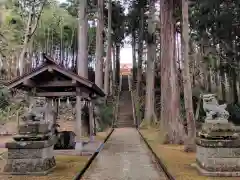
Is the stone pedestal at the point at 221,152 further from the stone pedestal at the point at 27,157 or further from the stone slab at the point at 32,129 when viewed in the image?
the stone slab at the point at 32,129

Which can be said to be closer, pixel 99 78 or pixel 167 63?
pixel 167 63

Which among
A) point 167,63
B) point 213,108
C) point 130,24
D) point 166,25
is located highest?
point 130,24

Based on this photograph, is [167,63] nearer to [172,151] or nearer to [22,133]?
[172,151]

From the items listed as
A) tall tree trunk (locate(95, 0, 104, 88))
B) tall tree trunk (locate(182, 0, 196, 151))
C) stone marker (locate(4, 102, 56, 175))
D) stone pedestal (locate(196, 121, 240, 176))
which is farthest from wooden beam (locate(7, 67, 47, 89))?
tall tree trunk (locate(95, 0, 104, 88))

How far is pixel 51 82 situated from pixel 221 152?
7.32 meters

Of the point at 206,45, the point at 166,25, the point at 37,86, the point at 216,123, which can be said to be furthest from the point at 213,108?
the point at 206,45

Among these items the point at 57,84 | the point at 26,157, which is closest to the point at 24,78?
the point at 57,84

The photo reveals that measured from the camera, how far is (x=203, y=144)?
8492mm

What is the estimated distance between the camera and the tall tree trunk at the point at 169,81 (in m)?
16.0

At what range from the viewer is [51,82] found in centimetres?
1306

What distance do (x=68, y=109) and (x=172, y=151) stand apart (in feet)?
58.6

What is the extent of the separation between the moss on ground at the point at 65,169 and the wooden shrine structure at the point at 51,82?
5.65 ft

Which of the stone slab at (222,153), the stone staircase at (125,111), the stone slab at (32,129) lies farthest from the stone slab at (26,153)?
the stone staircase at (125,111)

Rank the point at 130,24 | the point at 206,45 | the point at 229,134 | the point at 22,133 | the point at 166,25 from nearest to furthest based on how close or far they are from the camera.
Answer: the point at 229,134, the point at 22,133, the point at 166,25, the point at 206,45, the point at 130,24
